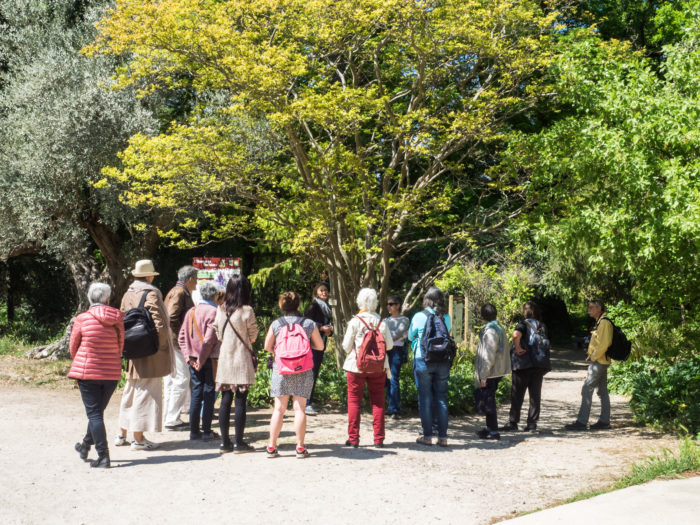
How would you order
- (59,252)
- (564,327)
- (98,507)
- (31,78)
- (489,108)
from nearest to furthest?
(98,507) < (489,108) < (31,78) < (59,252) < (564,327)

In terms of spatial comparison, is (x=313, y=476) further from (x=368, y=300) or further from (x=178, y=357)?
(x=178, y=357)

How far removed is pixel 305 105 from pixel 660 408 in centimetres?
613

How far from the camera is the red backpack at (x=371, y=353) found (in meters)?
6.99

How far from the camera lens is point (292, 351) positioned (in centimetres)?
661

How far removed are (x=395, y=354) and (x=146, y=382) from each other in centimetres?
384

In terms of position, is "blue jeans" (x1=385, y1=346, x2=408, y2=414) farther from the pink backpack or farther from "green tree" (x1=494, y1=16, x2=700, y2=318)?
the pink backpack

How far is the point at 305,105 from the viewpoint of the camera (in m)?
8.17

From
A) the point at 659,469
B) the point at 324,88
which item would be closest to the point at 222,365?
the point at 659,469

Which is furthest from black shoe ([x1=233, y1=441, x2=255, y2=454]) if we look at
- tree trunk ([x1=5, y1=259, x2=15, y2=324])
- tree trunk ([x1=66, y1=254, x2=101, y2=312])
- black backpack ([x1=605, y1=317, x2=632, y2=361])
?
tree trunk ([x1=5, y1=259, x2=15, y2=324])

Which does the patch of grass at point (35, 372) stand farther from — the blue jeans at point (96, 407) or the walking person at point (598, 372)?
the walking person at point (598, 372)

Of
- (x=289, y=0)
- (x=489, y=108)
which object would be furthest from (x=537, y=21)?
(x=289, y=0)

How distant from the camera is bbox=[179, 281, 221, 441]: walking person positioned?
7.29 m

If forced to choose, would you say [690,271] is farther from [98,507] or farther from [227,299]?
[98,507]

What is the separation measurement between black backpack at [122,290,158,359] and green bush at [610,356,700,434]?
6.43m
